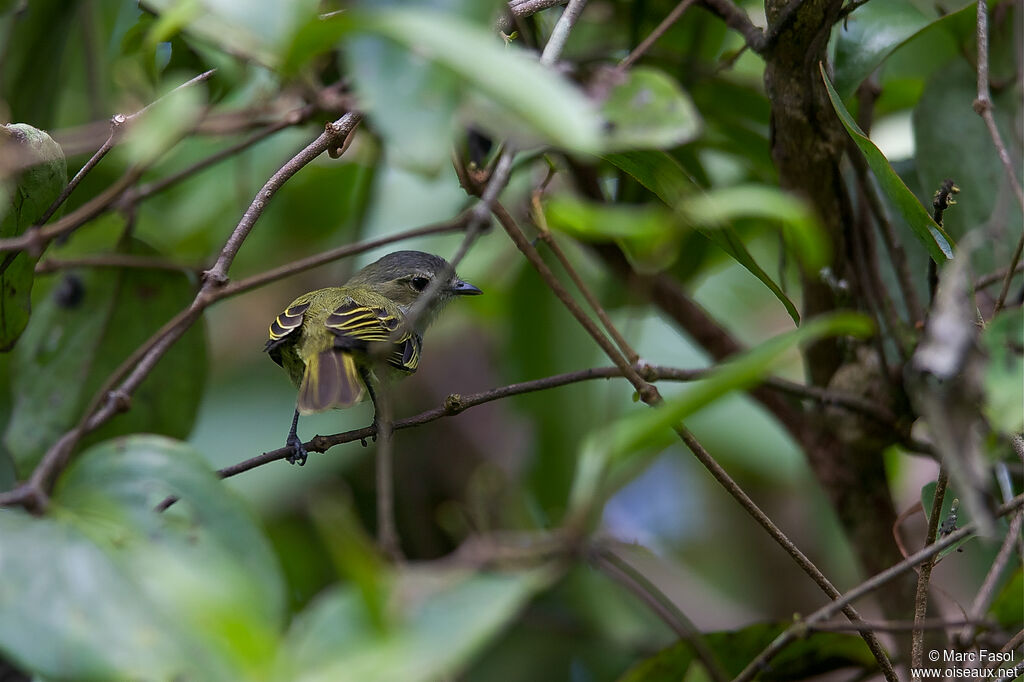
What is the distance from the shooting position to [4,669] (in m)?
2.42

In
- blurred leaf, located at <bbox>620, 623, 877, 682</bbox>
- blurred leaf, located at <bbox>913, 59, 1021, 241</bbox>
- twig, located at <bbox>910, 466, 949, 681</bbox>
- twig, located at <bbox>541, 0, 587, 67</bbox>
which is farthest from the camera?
blurred leaf, located at <bbox>913, 59, 1021, 241</bbox>

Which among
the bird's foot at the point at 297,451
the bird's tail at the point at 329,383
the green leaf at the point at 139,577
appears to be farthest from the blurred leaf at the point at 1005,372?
the bird's tail at the point at 329,383

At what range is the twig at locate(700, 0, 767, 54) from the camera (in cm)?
206

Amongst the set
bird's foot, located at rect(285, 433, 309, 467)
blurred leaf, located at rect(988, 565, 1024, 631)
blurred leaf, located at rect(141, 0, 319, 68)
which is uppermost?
blurred leaf, located at rect(141, 0, 319, 68)

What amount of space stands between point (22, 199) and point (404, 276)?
1.99 m

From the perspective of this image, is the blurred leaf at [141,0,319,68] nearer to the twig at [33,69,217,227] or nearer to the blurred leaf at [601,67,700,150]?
the blurred leaf at [601,67,700,150]

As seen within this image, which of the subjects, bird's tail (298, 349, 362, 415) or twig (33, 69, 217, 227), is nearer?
twig (33, 69, 217, 227)

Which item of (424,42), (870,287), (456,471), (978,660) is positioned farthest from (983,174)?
(456,471)

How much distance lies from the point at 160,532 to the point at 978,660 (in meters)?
1.36

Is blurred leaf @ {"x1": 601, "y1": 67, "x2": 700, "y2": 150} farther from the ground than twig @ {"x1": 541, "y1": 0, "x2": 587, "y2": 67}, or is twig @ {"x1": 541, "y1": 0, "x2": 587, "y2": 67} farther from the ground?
twig @ {"x1": 541, "y1": 0, "x2": 587, "y2": 67}

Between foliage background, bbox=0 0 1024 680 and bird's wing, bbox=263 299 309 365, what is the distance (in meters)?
0.29

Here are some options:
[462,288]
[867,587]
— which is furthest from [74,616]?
[462,288]

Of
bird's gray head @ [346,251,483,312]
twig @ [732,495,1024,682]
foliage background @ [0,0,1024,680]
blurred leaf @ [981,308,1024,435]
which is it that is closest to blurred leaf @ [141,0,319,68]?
foliage background @ [0,0,1024,680]

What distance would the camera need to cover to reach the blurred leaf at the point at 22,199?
5.73 feet
